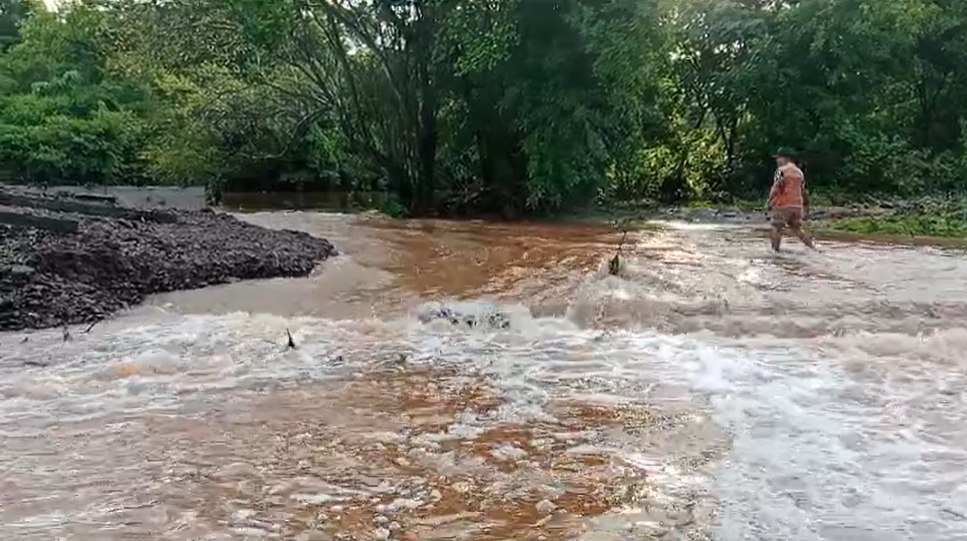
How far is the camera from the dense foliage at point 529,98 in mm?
19750

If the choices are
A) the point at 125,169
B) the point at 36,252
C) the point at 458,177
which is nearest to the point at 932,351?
the point at 36,252

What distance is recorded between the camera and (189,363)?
23.7 feet

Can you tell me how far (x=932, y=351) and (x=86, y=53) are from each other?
30.3 m

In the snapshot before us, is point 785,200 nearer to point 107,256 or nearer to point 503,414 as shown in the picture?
point 107,256

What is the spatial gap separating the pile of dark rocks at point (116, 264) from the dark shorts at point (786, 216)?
628 cm

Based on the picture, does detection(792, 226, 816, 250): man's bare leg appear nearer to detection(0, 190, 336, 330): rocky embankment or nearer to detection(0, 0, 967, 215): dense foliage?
detection(0, 0, 967, 215): dense foliage

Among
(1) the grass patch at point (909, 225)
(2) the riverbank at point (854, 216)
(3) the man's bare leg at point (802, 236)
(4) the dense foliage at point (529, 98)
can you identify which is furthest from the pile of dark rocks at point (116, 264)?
(1) the grass patch at point (909, 225)

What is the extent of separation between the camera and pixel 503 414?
5805 millimetres

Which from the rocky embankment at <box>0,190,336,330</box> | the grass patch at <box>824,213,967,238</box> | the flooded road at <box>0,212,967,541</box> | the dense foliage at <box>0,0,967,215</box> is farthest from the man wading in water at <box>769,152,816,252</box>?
the rocky embankment at <box>0,190,336,330</box>

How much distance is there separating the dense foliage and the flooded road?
9579 millimetres

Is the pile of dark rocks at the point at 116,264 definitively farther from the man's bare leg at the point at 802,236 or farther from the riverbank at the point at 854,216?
the riverbank at the point at 854,216

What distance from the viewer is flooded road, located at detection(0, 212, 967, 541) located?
4207 millimetres

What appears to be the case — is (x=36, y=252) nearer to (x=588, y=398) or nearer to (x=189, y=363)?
(x=189, y=363)

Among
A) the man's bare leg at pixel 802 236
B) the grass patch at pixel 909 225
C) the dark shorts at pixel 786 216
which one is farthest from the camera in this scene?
the grass patch at pixel 909 225
